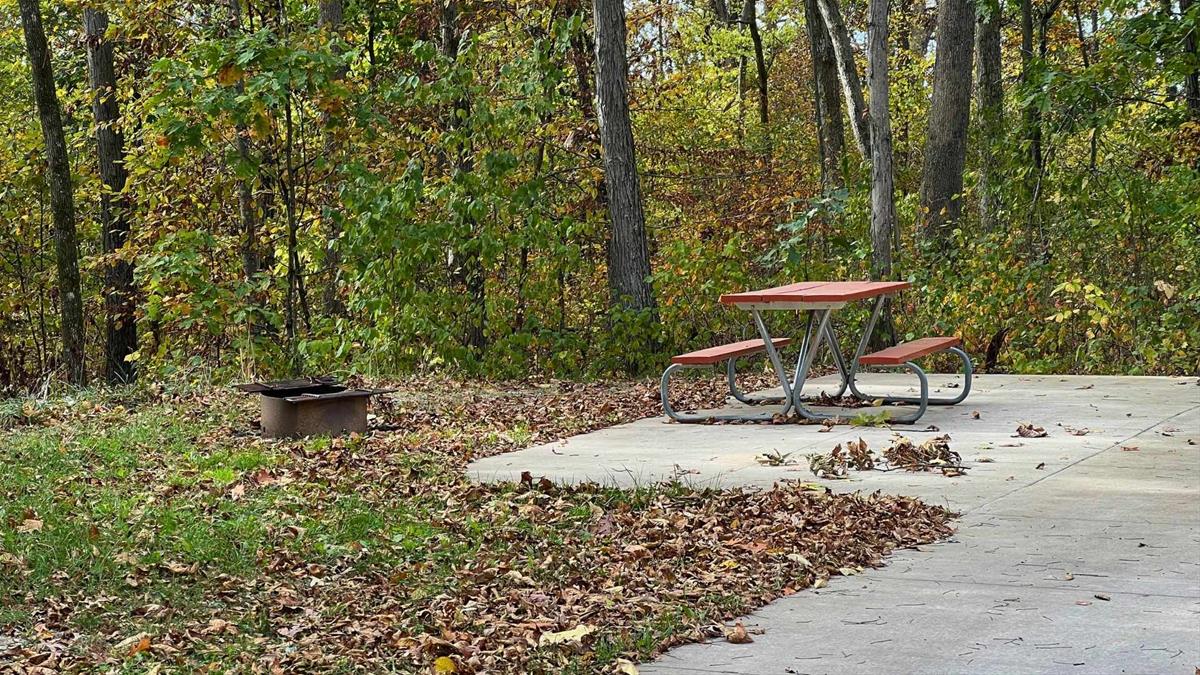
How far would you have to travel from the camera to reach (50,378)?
12852mm

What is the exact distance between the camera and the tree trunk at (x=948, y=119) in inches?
692

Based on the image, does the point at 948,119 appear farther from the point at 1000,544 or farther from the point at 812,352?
the point at 1000,544

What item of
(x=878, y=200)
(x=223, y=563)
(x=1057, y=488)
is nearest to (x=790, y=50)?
(x=878, y=200)

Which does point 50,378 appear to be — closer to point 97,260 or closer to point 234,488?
point 97,260

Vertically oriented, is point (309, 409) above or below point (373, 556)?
above

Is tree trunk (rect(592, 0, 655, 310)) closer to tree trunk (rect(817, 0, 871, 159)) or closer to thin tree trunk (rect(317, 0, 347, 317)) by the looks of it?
tree trunk (rect(817, 0, 871, 159))

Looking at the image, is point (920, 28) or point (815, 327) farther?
point (920, 28)

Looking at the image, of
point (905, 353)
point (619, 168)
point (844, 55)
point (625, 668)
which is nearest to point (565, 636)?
point (625, 668)

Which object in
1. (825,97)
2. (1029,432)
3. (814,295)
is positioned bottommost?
(1029,432)

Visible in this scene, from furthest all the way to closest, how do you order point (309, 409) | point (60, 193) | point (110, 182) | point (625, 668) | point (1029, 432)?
point (110, 182) < point (60, 193) < point (309, 409) < point (1029, 432) < point (625, 668)

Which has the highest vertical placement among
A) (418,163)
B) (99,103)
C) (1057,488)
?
(99,103)

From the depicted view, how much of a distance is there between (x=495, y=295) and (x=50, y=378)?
419cm

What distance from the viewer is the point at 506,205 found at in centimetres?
1317

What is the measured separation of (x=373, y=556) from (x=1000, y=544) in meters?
2.58
